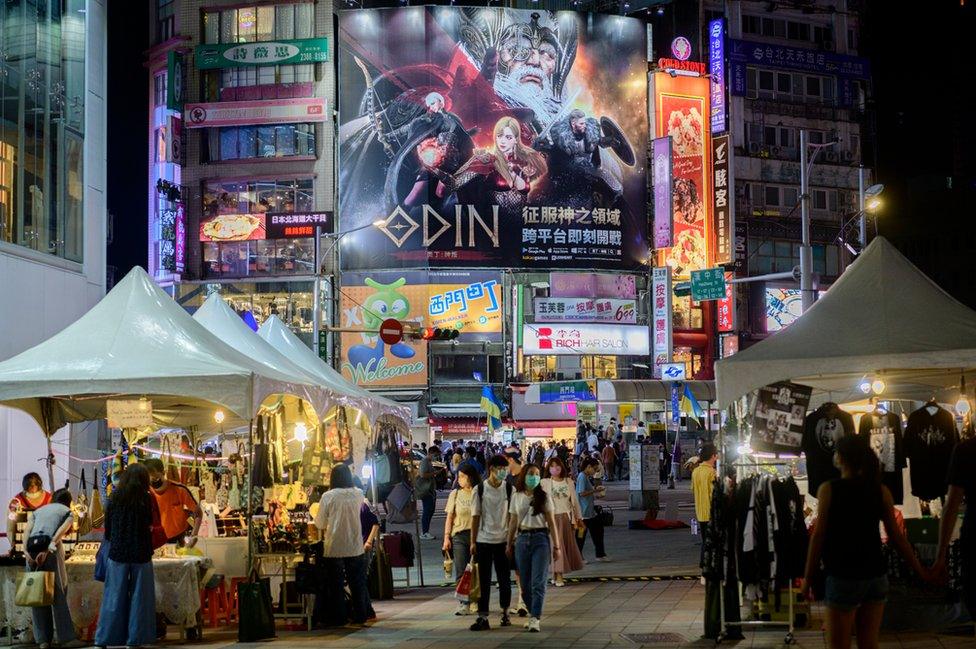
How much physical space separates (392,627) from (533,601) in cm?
194

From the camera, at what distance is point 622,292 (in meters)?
61.1

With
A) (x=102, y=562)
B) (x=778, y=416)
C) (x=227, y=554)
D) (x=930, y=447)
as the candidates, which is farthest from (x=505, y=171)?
(x=102, y=562)

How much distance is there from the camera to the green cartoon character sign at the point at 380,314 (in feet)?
193

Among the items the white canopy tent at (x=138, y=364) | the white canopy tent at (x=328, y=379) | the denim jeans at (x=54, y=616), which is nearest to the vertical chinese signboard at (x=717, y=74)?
the white canopy tent at (x=328, y=379)

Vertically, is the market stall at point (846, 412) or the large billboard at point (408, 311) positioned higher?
the large billboard at point (408, 311)

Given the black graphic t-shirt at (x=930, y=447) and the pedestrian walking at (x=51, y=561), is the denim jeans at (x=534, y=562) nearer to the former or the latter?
the black graphic t-shirt at (x=930, y=447)

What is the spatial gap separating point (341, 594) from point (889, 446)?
623 centimetres

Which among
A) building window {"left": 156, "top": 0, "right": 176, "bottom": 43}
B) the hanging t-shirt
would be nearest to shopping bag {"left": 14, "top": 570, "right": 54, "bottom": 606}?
the hanging t-shirt

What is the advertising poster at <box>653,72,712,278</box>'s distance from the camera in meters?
61.9

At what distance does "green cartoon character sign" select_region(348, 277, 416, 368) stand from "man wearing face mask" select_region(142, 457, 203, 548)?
43.6 m

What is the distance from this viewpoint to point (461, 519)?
16.5 m

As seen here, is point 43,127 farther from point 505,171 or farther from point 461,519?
point 505,171

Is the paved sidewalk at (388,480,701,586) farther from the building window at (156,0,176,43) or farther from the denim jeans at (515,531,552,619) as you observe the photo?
the building window at (156,0,176,43)

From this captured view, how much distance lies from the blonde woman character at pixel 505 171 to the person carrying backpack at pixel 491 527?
45588 mm
